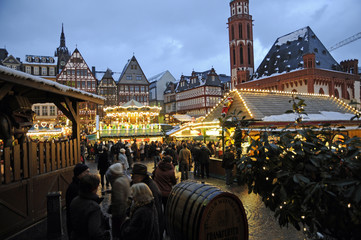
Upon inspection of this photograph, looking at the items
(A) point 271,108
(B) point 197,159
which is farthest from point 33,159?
(A) point 271,108

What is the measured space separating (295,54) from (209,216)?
50.6m

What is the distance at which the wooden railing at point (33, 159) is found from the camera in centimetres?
667

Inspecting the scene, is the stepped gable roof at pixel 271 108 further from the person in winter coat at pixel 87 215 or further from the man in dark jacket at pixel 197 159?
the person in winter coat at pixel 87 215

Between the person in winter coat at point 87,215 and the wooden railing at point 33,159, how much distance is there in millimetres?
3812

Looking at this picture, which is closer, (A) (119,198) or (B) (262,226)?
(A) (119,198)

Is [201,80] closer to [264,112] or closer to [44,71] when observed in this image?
[44,71]

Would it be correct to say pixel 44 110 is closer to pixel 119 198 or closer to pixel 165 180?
pixel 165 180

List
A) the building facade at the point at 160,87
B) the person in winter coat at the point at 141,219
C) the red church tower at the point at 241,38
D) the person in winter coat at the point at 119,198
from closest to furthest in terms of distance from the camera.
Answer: the person in winter coat at the point at 141,219 → the person in winter coat at the point at 119,198 → the red church tower at the point at 241,38 → the building facade at the point at 160,87

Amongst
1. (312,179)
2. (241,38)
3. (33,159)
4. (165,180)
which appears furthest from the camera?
(241,38)

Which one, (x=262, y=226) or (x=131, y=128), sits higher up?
(x=131, y=128)

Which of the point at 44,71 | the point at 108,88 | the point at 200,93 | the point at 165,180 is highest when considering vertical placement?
the point at 44,71

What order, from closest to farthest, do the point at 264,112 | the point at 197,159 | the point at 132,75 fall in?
the point at 197,159, the point at 264,112, the point at 132,75

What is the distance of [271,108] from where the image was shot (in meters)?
19.5

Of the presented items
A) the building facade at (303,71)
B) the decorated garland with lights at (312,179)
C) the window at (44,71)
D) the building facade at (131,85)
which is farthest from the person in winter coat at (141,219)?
the window at (44,71)
